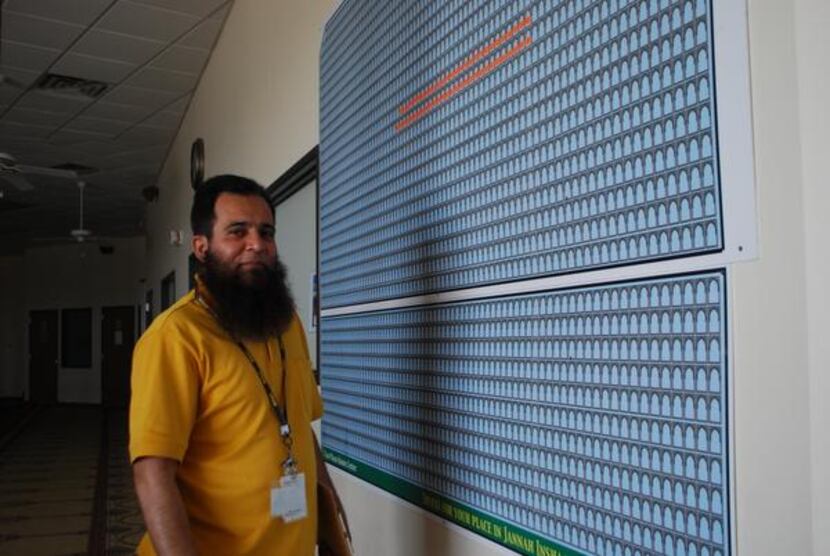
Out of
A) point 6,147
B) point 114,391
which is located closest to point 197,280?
point 6,147

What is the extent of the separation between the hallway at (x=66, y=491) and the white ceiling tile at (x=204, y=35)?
3489 mm

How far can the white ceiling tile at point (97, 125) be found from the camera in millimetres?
6613

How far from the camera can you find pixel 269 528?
130 cm

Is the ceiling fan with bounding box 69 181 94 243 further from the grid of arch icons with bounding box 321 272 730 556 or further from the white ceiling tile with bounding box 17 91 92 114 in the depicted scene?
the grid of arch icons with bounding box 321 272 730 556

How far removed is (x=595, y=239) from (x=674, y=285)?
6.1 inches

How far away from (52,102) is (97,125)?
0.71 metres

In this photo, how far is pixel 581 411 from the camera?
1001 mm

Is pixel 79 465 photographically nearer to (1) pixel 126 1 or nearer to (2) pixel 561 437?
(1) pixel 126 1

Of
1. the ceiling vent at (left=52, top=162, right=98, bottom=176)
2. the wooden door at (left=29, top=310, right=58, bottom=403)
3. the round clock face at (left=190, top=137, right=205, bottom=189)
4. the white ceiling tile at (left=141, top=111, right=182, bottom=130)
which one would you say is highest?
the white ceiling tile at (left=141, top=111, right=182, bottom=130)

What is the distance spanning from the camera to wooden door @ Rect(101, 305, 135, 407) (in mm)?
13484

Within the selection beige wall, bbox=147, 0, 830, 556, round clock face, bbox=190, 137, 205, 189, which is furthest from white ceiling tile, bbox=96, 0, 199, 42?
beige wall, bbox=147, 0, 830, 556

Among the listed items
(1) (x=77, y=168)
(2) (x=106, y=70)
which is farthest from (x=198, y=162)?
(1) (x=77, y=168)

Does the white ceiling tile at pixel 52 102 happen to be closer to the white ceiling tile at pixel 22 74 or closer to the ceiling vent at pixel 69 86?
the ceiling vent at pixel 69 86

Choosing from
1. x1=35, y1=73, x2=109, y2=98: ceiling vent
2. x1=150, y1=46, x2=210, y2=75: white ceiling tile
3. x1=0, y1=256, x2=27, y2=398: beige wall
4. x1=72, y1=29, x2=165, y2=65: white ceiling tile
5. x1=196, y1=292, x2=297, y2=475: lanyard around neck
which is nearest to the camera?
x1=196, y1=292, x2=297, y2=475: lanyard around neck
